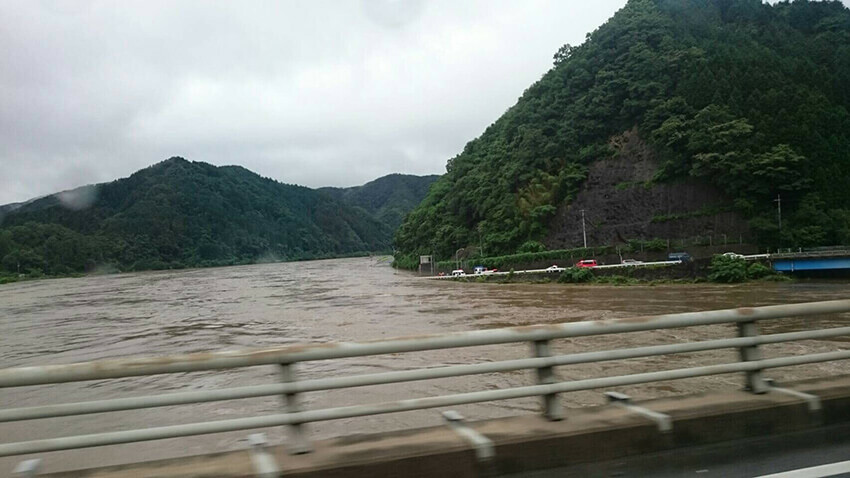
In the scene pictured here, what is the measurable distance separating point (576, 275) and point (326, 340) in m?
37.6

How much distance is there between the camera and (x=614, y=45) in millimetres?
98188

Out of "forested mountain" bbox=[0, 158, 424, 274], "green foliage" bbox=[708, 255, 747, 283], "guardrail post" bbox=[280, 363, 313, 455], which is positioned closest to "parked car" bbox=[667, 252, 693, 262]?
"green foliage" bbox=[708, 255, 747, 283]

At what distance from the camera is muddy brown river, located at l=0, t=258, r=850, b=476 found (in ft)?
36.2

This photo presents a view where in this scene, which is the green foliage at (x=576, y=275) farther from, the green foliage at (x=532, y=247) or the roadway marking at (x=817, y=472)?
the roadway marking at (x=817, y=472)

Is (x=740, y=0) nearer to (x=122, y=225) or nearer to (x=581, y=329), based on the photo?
(x=581, y=329)

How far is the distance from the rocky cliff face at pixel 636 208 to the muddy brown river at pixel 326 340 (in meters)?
19.6

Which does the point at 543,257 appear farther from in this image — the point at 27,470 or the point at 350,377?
the point at 27,470

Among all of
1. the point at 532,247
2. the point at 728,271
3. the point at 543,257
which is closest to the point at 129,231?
the point at 532,247

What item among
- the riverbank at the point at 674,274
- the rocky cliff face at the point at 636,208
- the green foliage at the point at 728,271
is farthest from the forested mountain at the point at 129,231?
the green foliage at the point at 728,271

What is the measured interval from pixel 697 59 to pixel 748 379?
8898 cm

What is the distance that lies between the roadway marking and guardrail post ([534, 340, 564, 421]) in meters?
1.38

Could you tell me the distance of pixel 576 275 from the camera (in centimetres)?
5684

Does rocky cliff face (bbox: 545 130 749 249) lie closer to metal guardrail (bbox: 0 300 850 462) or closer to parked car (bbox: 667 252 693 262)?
parked car (bbox: 667 252 693 262)

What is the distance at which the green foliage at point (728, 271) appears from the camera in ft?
161
